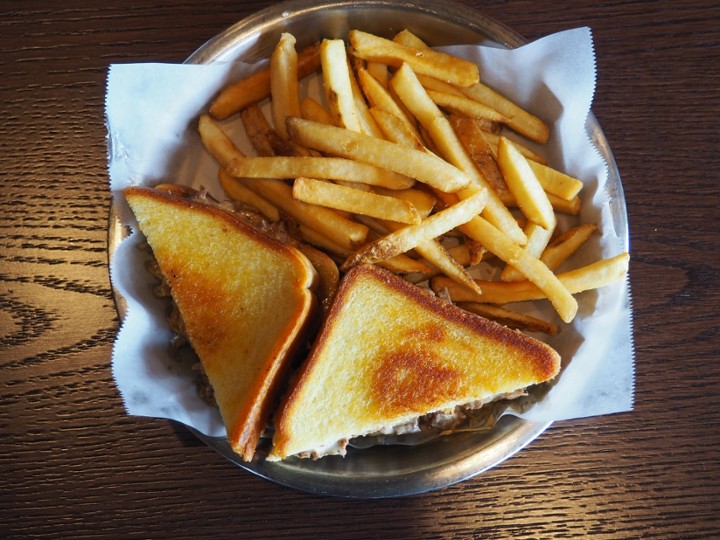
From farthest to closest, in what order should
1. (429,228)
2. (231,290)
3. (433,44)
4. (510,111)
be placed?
(433,44), (510,111), (231,290), (429,228)

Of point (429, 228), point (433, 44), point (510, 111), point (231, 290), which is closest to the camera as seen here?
point (429, 228)

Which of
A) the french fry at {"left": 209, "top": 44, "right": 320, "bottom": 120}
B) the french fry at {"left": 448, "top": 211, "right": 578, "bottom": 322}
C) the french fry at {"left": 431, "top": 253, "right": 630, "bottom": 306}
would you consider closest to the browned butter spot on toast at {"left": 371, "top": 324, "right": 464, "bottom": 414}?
the french fry at {"left": 431, "top": 253, "right": 630, "bottom": 306}

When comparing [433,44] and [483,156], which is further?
[433,44]

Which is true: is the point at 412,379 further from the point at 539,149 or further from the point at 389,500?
the point at 539,149

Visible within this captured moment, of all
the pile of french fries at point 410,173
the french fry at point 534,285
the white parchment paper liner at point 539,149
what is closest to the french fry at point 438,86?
the pile of french fries at point 410,173

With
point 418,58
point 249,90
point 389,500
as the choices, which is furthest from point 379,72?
point 389,500

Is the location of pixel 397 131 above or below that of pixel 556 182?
above

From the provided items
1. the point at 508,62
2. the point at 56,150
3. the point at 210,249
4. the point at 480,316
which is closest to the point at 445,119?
the point at 508,62

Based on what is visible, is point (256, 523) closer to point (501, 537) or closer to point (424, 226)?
point (501, 537)
